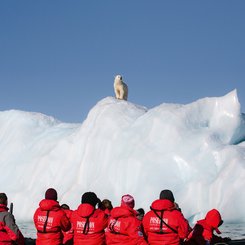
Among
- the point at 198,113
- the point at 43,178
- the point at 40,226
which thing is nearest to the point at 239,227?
the point at 198,113

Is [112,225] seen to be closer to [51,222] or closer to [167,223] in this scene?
[167,223]

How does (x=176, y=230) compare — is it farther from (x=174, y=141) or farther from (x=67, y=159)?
(x=67, y=159)

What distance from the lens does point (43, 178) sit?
Result: 1900cm

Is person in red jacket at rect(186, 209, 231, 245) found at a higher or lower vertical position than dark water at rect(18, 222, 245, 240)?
lower

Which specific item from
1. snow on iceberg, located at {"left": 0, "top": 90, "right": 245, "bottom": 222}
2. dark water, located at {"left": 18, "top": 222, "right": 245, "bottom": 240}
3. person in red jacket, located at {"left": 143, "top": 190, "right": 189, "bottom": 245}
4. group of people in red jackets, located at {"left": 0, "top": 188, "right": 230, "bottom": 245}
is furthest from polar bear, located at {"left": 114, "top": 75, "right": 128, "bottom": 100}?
person in red jacket, located at {"left": 143, "top": 190, "right": 189, "bottom": 245}

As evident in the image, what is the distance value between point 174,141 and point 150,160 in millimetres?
1057

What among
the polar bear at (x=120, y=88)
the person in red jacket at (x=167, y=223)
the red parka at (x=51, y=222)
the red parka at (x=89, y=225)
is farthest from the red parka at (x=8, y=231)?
the polar bear at (x=120, y=88)

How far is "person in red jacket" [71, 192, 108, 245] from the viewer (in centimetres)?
551

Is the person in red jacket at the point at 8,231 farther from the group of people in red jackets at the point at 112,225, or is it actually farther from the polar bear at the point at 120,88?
the polar bear at the point at 120,88

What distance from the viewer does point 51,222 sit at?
579 centimetres

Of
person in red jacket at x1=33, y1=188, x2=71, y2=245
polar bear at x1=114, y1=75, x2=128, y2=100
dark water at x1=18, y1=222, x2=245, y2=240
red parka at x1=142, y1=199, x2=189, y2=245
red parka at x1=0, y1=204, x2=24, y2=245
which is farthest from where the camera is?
polar bear at x1=114, y1=75, x2=128, y2=100

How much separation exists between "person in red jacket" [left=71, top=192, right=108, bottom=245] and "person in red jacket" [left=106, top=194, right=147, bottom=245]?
0.22m

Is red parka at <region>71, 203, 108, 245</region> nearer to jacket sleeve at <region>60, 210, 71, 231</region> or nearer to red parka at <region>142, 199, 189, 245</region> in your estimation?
jacket sleeve at <region>60, 210, 71, 231</region>

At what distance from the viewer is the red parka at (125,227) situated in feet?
17.0
